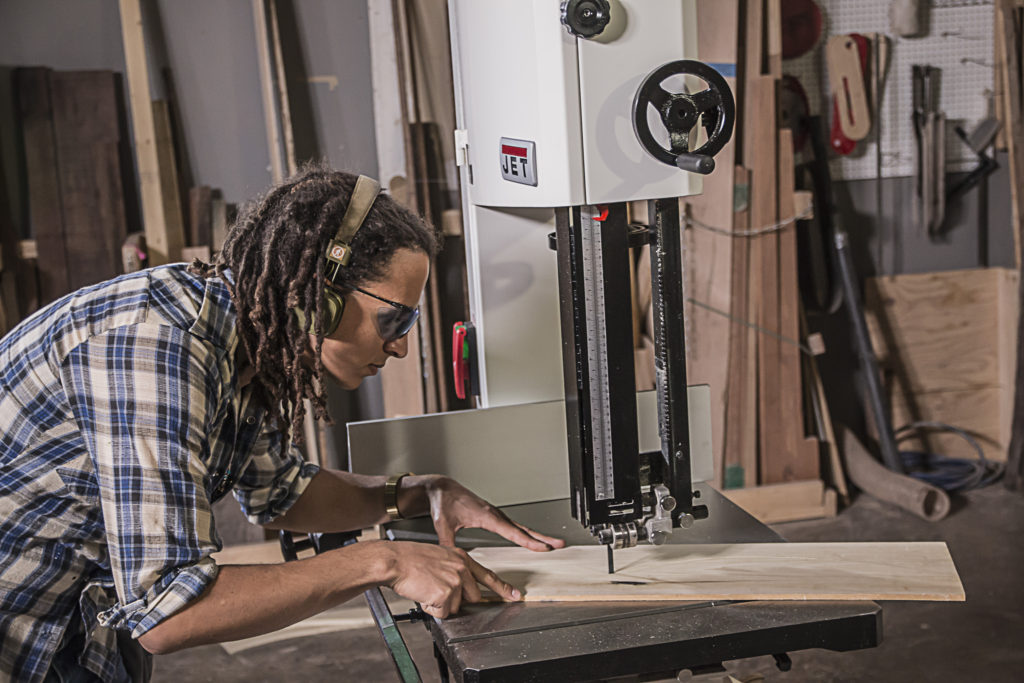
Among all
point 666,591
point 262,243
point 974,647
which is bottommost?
point 974,647

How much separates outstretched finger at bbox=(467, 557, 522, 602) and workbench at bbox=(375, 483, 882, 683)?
0.04ft

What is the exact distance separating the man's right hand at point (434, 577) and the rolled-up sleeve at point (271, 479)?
290 mm

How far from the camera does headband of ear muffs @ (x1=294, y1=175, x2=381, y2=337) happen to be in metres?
1.23

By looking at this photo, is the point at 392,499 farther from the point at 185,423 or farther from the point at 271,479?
the point at 185,423

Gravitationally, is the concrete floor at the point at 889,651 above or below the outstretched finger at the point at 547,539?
below

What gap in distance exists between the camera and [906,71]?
351 centimetres

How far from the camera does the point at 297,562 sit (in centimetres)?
124

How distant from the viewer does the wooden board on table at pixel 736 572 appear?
1293mm

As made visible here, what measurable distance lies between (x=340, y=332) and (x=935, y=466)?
3.04 meters

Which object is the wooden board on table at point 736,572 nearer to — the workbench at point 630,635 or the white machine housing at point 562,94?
the workbench at point 630,635

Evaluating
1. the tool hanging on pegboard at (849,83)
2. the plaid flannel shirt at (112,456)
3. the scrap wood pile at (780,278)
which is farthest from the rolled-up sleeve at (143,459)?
the tool hanging on pegboard at (849,83)

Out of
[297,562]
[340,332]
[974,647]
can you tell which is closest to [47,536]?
[297,562]

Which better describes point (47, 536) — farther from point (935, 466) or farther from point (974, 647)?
point (935, 466)

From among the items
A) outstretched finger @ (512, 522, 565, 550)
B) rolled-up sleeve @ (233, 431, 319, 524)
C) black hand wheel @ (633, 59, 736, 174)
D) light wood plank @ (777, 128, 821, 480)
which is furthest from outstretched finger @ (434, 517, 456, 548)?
light wood plank @ (777, 128, 821, 480)
